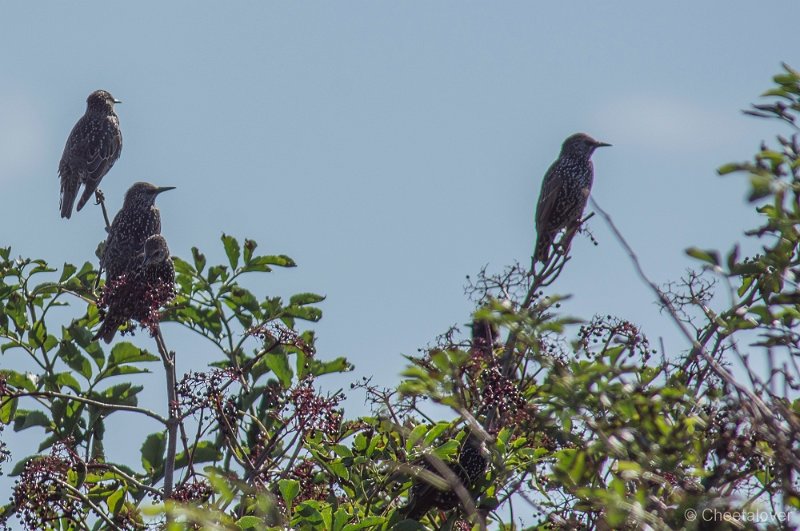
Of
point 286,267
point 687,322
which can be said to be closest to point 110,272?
point 286,267

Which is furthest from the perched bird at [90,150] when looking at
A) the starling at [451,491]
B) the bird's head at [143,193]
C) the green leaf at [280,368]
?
the starling at [451,491]

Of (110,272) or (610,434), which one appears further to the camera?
(110,272)

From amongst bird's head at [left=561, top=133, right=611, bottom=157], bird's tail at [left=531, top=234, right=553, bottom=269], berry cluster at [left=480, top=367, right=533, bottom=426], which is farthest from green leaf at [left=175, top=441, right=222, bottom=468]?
bird's head at [left=561, top=133, right=611, bottom=157]

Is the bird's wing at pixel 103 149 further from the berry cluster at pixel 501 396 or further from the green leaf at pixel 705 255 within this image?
the green leaf at pixel 705 255

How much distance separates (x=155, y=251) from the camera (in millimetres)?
6766

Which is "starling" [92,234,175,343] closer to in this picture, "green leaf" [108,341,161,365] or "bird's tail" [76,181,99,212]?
"green leaf" [108,341,161,365]

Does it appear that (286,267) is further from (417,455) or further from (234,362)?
(417,455)

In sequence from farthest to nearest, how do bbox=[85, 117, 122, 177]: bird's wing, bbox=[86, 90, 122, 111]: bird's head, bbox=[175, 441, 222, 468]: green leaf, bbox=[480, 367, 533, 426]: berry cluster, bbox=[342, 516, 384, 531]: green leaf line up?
bbox=[86, 90, 122, 111]: bird's head
bbox=[85, 117, 122, 177]: bird's wing
bbox=[175, 441, 222, 468]: green leaf
bbox=[480, 367, 533, 426]: berry cluster
bbox=[342, 516, 384, 531]: green leaf

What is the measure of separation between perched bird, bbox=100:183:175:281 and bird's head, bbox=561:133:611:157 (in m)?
2.99

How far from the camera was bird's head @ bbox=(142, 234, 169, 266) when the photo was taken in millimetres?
6719

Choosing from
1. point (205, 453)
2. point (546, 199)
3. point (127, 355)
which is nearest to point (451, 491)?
point (205, 453)

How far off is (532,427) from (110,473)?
2070mm

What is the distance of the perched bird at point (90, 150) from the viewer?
1015 centimetres

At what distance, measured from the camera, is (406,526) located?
4.88 metres
